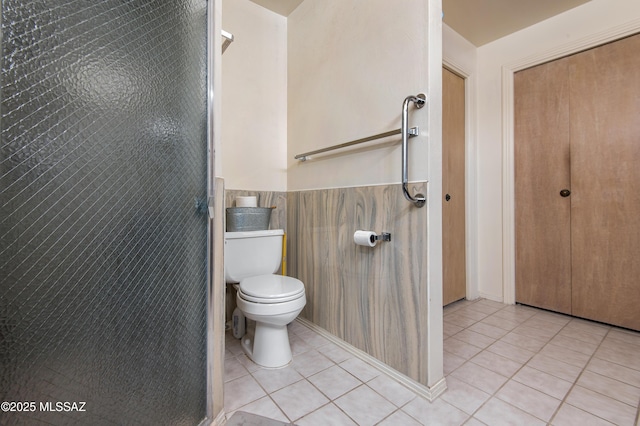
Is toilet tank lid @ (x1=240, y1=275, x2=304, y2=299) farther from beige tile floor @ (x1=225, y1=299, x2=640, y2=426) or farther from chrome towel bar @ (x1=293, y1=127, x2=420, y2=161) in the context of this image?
chrome towel bar @ (x1=293, y1=127, x2=420, y2=161)

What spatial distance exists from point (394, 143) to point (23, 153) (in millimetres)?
1291

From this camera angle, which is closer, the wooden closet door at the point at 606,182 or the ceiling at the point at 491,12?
the wooden closet door at the point at 606,182

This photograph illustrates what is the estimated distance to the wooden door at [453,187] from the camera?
2328 mm

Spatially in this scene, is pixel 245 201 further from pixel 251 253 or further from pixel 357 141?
pixel 357 141

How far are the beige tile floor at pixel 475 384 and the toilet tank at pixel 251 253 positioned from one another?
442mm

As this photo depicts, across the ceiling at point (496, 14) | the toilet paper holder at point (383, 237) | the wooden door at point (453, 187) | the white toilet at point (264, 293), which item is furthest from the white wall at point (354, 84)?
the wooden door at point (453, 187)

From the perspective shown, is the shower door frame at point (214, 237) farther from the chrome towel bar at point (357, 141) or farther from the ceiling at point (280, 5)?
the ceiling at point (280, 5)

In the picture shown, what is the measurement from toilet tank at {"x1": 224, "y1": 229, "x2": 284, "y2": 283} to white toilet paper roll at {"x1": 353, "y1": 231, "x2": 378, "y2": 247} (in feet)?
1.92

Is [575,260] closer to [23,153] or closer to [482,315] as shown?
[482,315]

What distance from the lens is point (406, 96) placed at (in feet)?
4.37

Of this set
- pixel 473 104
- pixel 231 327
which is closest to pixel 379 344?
pixel 231 327
